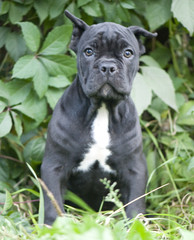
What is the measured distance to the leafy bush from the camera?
3158 mm

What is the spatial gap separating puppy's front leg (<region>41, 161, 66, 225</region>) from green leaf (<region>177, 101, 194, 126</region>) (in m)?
1.40

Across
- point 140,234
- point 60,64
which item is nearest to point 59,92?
point 60,64

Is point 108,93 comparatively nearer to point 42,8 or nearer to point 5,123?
point 5,123

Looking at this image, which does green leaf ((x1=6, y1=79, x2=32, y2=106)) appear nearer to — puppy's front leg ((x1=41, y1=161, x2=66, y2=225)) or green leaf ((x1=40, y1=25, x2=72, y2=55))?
green leaf ((x1=40, y1=25, x2=72, y2=55))

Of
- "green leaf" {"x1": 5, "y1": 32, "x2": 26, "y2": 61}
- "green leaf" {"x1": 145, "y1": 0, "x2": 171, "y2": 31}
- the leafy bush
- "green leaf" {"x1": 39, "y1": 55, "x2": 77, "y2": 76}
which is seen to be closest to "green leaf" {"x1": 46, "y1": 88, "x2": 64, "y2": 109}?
the leafy bush

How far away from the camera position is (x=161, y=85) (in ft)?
11.5

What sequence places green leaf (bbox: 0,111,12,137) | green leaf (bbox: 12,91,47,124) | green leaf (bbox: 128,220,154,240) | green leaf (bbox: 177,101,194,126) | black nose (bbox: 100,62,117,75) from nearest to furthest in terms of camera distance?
1. green leaf (bbox: 128,220,154,240)
2. black nose (bbox: 100,62,117,75)
3. green leaf (bbox: 0,111,12,137)
4. green leaf (bbox: 12,91,47,124)
5. green leaf (bbox: 177,101,194,126)

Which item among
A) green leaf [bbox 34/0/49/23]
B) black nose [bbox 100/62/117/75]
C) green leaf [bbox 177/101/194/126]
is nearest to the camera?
black nose [bbox 100/62/117/75]

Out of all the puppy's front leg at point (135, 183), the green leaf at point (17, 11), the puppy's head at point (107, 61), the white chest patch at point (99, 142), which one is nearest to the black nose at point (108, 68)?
the puppy's head at point (107, 61)

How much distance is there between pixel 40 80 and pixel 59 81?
0.16 m

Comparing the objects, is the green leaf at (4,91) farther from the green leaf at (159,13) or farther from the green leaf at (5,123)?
the green leaf at (159,13)

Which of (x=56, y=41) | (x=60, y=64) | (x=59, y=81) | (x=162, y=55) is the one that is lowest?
(x=162, y=55)

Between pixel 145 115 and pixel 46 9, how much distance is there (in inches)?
53.3

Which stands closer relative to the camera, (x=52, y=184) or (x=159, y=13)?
(x=52, y=184)
